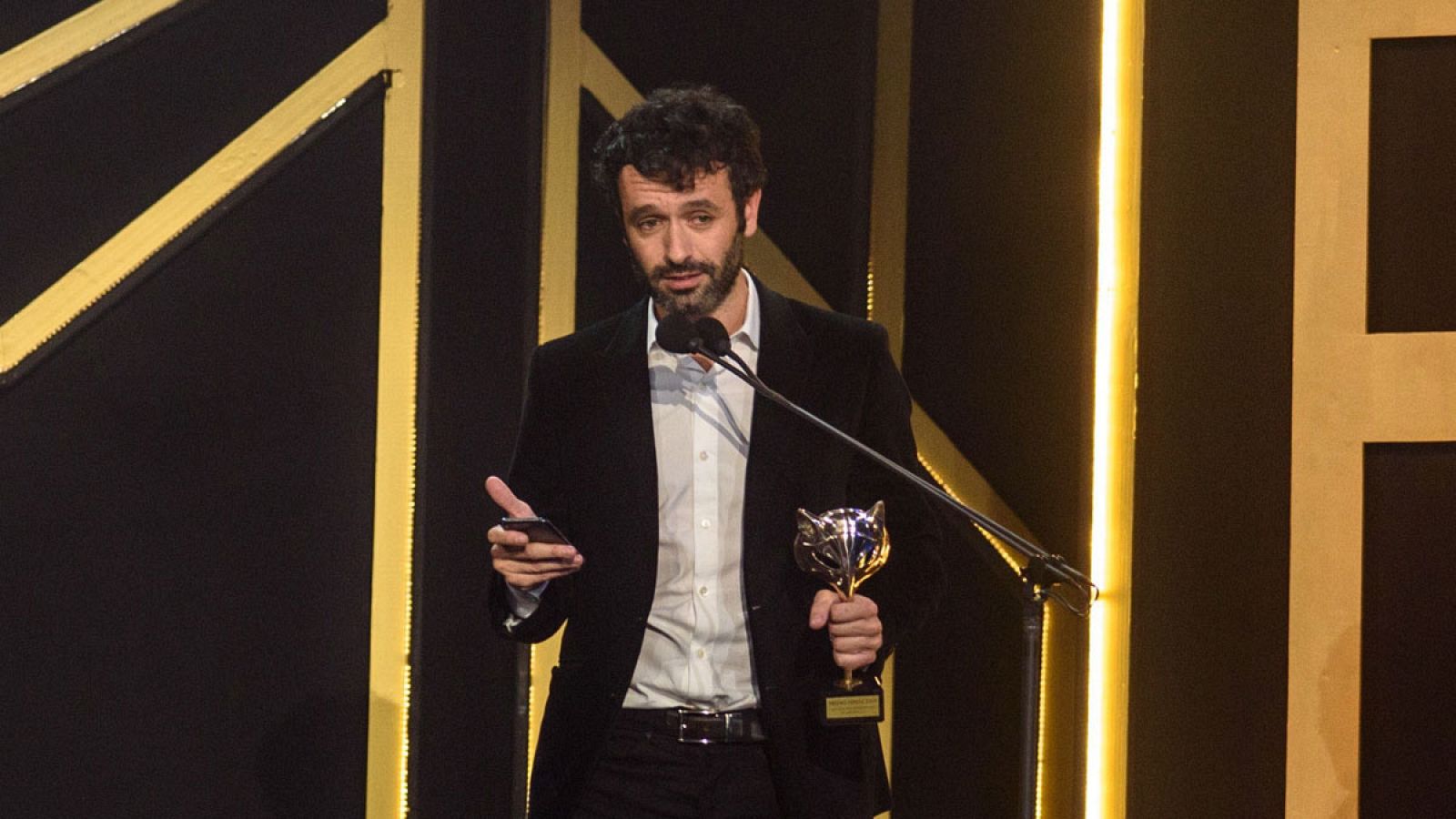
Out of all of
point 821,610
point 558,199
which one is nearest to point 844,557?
point 821,610

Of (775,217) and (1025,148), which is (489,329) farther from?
(1025,148)

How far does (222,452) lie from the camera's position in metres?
2.98

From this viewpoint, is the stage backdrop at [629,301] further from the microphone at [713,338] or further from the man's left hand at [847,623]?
the microphone at [713,338]

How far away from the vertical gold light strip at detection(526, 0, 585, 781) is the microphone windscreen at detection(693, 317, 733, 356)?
46.2 inches

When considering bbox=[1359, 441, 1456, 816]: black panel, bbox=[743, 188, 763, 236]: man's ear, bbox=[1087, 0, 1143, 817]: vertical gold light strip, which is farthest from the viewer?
bbox=[1087, 0, 1143, 817]: vertical gold light strip

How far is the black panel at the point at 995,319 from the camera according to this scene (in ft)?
9.99

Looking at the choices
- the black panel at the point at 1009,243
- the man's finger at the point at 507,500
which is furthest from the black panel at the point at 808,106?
the man's finger at the point at 507,500

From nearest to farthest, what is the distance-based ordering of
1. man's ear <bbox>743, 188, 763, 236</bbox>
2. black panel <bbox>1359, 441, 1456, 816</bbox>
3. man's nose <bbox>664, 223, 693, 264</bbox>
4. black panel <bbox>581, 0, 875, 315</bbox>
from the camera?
1. man's nose <bbox>664, 223, 693, 264</bbox>
2. man's ear <bbox>743, 188, 763, 236</bbox>
3. black panel <bbox>1359, 441, 1456, 816</bbox>
4. black panel <bbox>581, 0, 875, 315</bbox>

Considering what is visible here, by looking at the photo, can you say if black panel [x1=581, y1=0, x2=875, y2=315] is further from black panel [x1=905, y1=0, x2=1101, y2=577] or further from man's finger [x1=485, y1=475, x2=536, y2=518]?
man's finger [x1=485, y1=475, x2=536, y2=518]

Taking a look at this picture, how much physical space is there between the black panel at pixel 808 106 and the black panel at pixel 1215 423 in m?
0.60

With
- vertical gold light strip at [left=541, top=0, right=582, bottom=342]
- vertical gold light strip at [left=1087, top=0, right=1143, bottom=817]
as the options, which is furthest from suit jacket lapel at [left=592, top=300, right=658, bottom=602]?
vertical gold light strip at [left=1087, top=0, right=1143, bottom=817]

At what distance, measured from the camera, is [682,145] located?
2.37 meters

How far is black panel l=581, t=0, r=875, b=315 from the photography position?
315cm

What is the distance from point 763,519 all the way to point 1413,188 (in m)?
1.43
